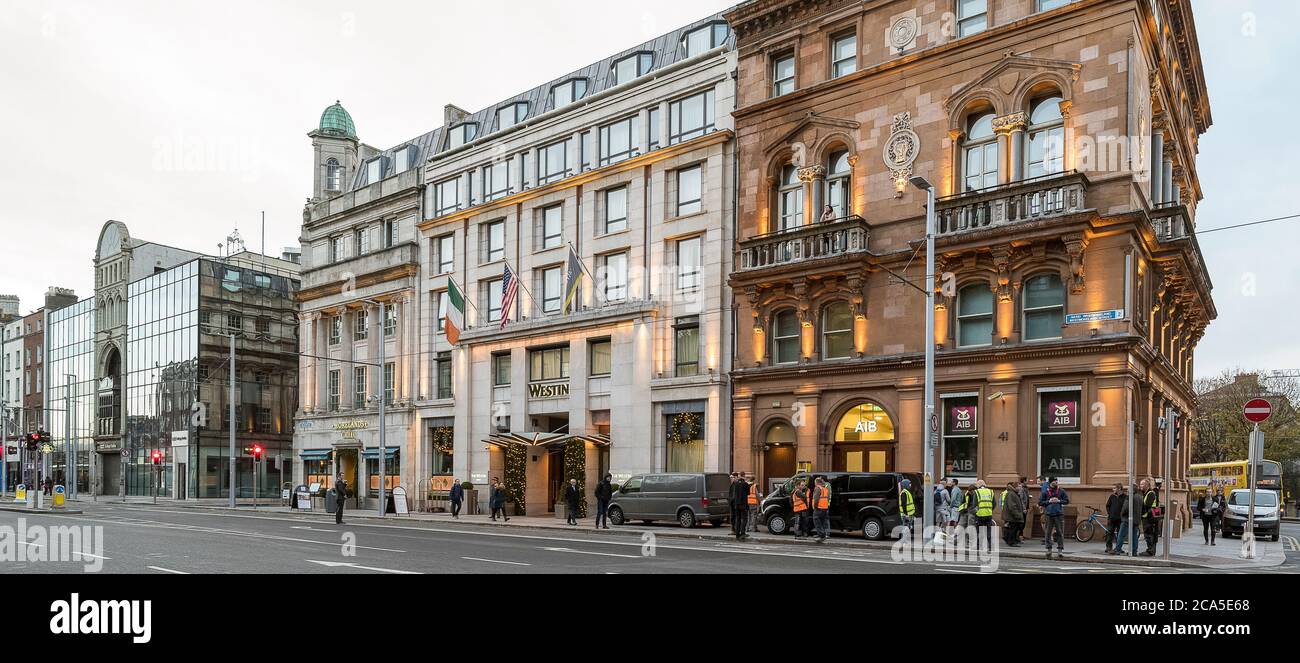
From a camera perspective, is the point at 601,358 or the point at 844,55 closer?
the point at 844,55

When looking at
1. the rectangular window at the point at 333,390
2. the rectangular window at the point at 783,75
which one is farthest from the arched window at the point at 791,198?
the rectangular window at the point at 333,390

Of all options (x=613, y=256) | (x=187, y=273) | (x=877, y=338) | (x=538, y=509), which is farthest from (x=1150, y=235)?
(x=187, y=273)

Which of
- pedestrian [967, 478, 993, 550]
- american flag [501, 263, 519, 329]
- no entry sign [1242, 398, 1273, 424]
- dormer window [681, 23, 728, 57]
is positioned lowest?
pedestrian [967, 478, 993, 550]

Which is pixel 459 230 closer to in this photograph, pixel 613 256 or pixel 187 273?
pixel 613 256

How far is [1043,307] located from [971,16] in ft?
32.9

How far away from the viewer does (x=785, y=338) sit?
120 ft

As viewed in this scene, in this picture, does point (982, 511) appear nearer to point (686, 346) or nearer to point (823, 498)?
point (823, 498)

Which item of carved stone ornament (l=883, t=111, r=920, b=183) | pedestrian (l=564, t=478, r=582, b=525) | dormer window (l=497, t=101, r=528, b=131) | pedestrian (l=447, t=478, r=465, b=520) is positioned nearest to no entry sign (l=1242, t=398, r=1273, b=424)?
carved stone ornament (l=883, t=111, r=920, b=183)

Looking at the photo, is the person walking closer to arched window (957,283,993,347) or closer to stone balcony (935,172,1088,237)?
arched window (957,283,993,347)

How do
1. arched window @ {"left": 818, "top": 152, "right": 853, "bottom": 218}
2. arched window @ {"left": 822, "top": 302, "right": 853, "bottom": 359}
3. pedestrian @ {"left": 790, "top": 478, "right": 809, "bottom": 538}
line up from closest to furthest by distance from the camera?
pedestrian @ {"left": 790, "top": 478, "right": 809, "bottom": 538} < arched window @ {"left": 822, "top": 302, "right": 853, "bottom": 359} < arched window @ {"left": 818, "top": 152, "right": 853, "bottom": 218}

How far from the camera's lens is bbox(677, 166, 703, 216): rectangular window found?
4031 centimetres

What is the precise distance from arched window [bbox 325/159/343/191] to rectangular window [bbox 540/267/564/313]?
22.0m

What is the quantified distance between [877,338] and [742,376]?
18.5ft

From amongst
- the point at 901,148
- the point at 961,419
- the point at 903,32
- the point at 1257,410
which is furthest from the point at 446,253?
the point at 1257,410
